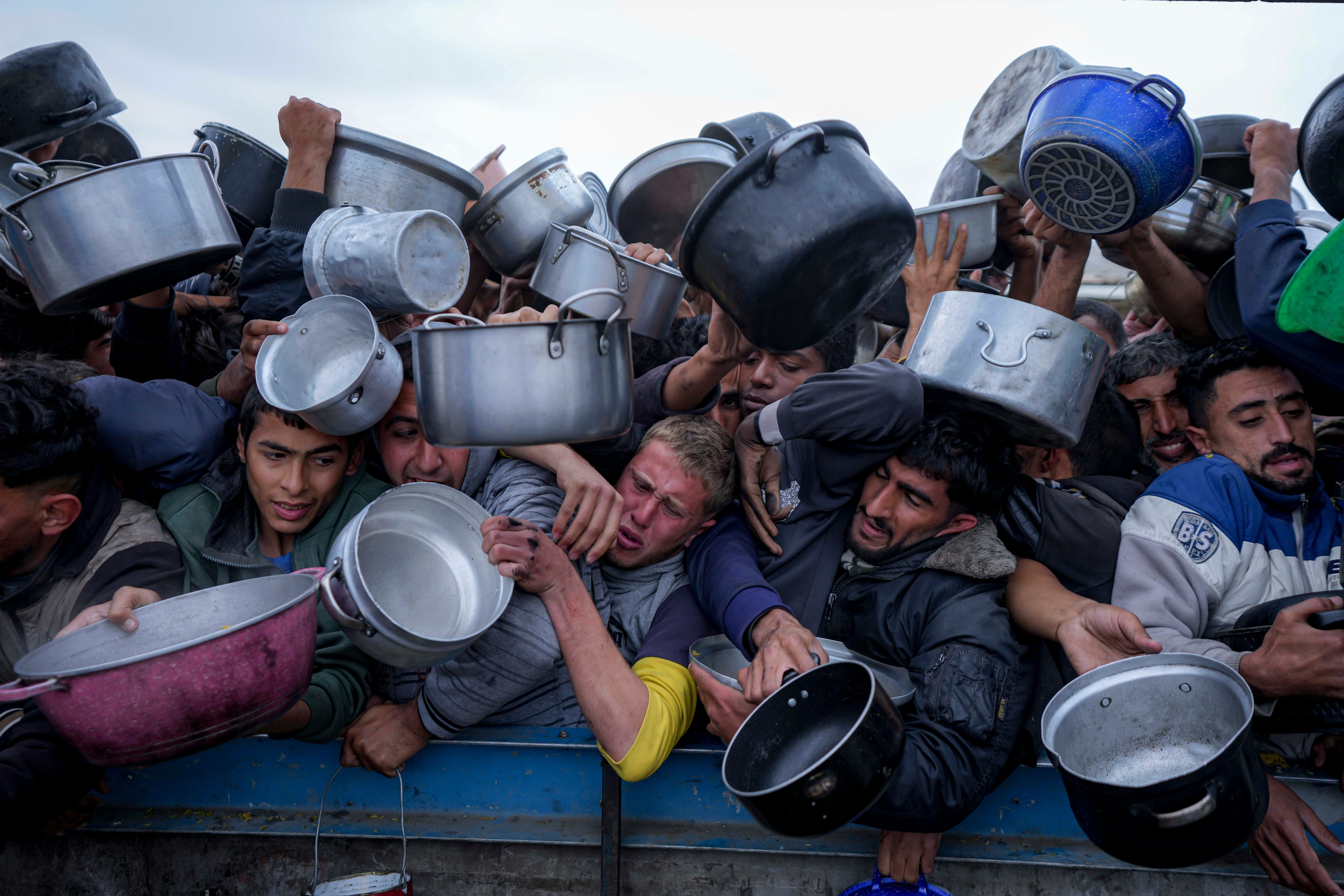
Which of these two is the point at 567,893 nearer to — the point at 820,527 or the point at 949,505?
the point at 820,527

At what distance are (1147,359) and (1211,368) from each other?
415 millimetres

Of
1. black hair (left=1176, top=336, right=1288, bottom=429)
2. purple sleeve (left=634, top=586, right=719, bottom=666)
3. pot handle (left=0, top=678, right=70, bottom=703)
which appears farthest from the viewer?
black hair (left=1176, top=336, right=1288, bottom=429)

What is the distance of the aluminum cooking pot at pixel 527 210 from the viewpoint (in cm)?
297

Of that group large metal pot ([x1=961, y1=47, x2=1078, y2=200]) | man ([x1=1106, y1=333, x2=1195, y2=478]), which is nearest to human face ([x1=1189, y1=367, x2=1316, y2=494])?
man ([x1=1106, y1=333, x2=1195, y2=478])

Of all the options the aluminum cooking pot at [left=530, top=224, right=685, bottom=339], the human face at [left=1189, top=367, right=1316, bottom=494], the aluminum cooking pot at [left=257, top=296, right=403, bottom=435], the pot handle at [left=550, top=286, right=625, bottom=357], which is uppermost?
the pot handle at [left=550, top=286, right=625, bottom=357]

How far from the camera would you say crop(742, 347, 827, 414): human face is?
329 cm

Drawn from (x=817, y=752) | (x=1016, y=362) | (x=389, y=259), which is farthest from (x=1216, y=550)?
(x=389, y=259)

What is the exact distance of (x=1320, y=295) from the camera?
2.04 metres

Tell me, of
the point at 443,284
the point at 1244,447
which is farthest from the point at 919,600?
the point at 443,284

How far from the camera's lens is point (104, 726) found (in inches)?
66.0

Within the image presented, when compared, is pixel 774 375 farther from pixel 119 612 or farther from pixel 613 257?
pixel 119 612

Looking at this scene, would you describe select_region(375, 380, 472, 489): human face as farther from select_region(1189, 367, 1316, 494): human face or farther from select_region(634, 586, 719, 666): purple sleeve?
select_region(1189, 367, 1316, 494): human face

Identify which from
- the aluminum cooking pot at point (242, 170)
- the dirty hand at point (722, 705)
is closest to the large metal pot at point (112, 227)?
the aluminum cooking pot at point (242, 170)

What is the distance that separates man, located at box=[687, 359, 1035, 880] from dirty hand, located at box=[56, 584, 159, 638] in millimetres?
1434
